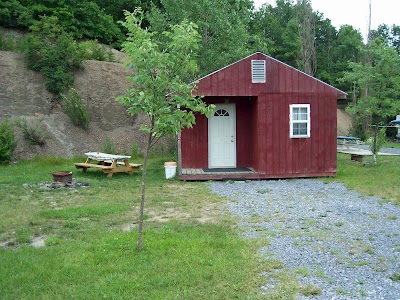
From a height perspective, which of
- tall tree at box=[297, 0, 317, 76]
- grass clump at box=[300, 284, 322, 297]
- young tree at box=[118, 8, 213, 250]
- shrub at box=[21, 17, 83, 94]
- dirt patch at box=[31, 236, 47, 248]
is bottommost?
grass clump at box=[300, 284, 322, 297]

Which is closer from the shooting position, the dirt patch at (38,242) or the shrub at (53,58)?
the dirt patch at (38,242)

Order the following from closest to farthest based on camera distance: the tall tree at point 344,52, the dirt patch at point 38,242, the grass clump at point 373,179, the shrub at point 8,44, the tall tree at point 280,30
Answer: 1. the dirt patch at point 38,242
2. the grass clump at point 373,179
3. the shrub at point 8,44
4. the tall tree at point 280,30
5. the tall tree at point 344,52

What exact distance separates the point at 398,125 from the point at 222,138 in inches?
939

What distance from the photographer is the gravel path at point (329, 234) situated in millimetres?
4277

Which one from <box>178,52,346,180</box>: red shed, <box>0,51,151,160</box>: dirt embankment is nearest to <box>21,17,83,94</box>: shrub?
<box>0,51,151,160</box>: dirt embankment

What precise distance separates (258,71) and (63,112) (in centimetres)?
1214

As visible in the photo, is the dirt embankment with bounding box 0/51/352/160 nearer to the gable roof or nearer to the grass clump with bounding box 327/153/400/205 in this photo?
the gable roof

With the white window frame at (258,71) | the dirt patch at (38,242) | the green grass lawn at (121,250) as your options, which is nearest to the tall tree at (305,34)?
the white window frame at (258,71)

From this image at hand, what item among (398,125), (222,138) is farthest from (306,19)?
(222,138)

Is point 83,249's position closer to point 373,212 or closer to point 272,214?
point 272,214

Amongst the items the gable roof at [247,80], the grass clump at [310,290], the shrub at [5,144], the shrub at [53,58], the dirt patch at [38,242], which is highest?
the shrub at [53,58]

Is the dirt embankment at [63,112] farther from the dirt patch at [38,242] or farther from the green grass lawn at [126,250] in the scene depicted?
the dirt patch at [38,242]

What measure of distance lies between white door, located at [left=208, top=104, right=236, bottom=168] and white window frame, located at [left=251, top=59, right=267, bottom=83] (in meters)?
1.73

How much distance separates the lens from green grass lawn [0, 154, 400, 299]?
409 cm
